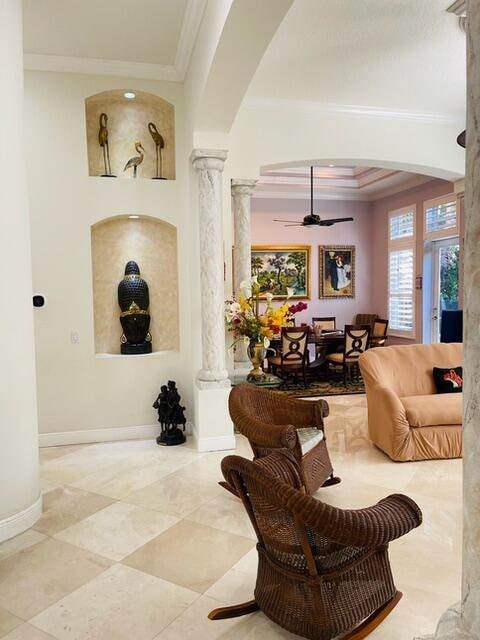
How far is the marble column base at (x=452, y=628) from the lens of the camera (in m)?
1.01

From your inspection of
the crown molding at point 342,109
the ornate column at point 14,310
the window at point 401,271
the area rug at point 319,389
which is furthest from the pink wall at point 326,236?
the ornate column at point 14,310

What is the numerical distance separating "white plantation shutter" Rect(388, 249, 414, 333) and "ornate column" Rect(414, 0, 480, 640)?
825 cm

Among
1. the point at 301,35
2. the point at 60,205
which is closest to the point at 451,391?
the point at 301,35

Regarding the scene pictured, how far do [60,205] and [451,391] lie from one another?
13.7ft

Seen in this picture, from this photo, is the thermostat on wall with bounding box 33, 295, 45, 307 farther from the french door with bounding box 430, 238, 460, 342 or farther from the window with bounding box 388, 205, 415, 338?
the window with bounding box 388, 205, 415, 338

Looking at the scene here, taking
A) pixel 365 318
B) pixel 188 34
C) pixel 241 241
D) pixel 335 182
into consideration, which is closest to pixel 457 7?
pixel 188 34

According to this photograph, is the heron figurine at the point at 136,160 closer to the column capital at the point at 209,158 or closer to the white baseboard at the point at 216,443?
the column capital at the point at 209,158

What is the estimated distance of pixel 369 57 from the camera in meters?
4.46

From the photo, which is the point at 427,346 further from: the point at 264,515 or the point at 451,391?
the point at 264,515

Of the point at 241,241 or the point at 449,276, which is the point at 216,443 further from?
the point at 449,276

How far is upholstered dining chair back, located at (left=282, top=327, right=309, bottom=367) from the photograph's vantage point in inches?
278

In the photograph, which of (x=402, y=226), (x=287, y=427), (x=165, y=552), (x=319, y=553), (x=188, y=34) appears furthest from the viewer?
(x=402, y=226)

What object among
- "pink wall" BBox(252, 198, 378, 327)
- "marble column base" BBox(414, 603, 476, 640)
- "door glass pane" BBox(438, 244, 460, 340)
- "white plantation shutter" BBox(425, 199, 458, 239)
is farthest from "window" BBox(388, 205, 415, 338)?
"marble column base" BBox(414, 603, 476, 640)

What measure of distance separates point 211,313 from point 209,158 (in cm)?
144
